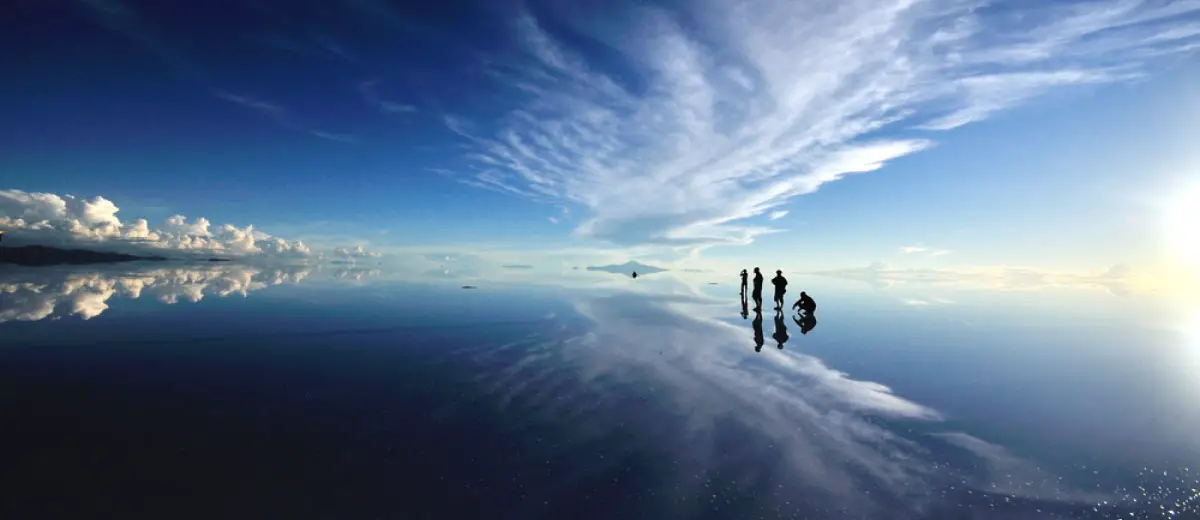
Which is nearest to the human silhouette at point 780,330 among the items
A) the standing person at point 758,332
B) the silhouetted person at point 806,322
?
the standing person at point 758,332

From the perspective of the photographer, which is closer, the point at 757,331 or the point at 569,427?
the point at 569,427

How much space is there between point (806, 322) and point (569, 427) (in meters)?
24.7

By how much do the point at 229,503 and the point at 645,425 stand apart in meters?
7.39

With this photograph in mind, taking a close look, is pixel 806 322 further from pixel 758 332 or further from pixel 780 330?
pixel 758 332

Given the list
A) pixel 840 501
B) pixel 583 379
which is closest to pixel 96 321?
pixel 583 379

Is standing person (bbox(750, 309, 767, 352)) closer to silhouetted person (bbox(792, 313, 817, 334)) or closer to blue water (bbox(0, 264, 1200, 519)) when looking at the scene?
blue water (bbox(0, 264, 1200, 519))

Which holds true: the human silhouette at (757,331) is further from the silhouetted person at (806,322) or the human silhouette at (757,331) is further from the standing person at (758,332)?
the silhouetted person at (806,322)

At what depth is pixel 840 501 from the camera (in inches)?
295

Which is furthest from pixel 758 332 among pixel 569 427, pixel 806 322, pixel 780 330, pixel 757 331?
pixel 569 427

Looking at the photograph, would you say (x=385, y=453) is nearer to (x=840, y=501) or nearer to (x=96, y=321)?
(x=840, y=501)

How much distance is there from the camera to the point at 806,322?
99.9 ft

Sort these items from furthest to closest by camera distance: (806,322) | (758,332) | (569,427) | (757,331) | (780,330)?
1. (806,322)
2. (780,330)
3. (757,331)
4. (758,332)
5. (569,427)

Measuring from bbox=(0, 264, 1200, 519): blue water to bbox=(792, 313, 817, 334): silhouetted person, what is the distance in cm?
570

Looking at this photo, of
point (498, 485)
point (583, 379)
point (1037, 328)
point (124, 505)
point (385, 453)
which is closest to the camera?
point (124, 505)
